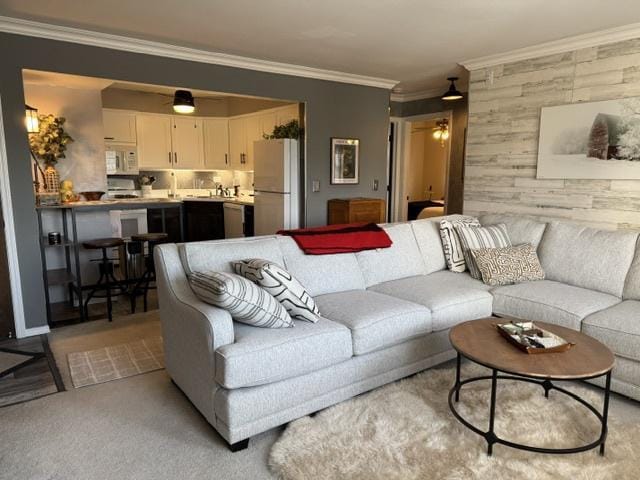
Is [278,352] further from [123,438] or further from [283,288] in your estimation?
[123,438]

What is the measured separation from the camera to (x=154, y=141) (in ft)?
23.3

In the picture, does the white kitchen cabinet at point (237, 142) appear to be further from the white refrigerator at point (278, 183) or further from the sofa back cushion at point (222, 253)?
the sofa back cushion at point (222, 253)

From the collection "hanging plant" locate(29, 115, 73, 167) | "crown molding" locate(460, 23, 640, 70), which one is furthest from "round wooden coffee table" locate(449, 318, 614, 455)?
"hanging plant" locate(29, 115, 73, 167)

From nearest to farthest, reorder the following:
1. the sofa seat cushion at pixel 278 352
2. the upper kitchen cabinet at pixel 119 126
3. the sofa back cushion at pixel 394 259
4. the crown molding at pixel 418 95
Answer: the sofa seat cushion at pixel 278 352
the sofa back cushion at pixel 394 259
the crown molding at pixel 418 95
the upper kitchen cabinet at pixel 119 126

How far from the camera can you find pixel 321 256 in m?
3.12

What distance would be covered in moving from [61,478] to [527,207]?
438 centimetres

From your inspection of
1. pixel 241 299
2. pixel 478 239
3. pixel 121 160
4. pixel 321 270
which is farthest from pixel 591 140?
pixel 121 160

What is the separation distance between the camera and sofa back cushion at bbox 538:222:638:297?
3.16 metres

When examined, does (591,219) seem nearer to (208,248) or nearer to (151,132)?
(208,248)

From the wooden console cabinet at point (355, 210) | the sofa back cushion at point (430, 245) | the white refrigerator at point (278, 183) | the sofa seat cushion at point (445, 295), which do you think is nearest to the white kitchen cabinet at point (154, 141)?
the white refrigerator at point (278, 183)

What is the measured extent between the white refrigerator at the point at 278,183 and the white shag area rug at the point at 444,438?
116 inches

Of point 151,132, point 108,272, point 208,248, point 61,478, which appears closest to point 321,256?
point 208,248

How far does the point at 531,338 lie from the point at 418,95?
17.4ft

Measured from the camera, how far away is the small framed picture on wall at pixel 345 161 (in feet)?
17.9
